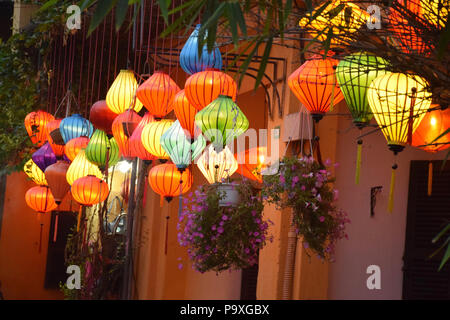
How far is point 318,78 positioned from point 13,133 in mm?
6195

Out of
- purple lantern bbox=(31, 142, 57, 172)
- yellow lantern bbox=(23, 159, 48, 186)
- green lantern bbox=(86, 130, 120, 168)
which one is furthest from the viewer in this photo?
yellow lantern bbox=(23, 159, 48, 186)

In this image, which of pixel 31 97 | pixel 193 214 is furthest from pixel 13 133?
pixel 193 214

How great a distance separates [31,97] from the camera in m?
9.76

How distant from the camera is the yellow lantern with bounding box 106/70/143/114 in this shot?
6.66 meters

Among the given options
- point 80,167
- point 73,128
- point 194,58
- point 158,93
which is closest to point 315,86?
point 194,58

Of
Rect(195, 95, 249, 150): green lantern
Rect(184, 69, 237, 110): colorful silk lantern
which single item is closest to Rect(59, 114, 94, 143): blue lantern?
Rect(184, 69, 237, 110): colorful silk lantern

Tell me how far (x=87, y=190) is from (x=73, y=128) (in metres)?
0.74

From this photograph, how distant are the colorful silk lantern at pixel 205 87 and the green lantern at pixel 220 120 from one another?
97 mm

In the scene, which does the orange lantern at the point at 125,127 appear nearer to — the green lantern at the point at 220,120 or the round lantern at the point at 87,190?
the round lantern at the point at 87,190

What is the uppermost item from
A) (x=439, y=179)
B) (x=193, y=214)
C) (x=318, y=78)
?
(x=318, y=78)

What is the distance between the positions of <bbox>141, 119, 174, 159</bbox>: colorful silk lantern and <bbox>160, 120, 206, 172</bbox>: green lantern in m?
0.25

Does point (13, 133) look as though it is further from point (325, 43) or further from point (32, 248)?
point (325, 43)

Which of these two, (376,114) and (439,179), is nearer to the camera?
(376,114)

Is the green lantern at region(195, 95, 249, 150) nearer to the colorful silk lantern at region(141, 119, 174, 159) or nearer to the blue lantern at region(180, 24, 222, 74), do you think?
the blue lantern at region(180, 24, 222, 74)
